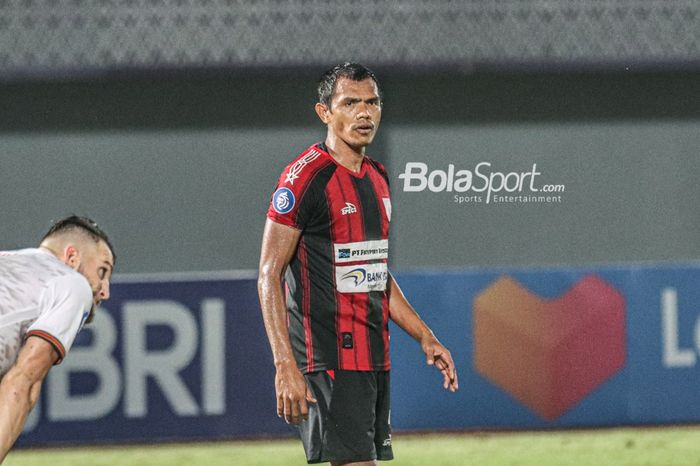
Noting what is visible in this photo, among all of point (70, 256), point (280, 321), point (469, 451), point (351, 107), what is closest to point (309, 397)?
point (280, 321)

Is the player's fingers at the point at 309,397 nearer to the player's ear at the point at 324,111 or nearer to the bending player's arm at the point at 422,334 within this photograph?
the bending player's arm at the point at 422,334

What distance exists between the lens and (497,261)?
374 inches

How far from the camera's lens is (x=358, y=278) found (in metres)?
3.91

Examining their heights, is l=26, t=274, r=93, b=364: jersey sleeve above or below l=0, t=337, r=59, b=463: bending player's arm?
above

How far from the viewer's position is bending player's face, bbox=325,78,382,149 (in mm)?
3953

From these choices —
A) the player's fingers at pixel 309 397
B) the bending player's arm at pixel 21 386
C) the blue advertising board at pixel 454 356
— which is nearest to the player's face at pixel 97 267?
the bending player's arm at pixel 21 386

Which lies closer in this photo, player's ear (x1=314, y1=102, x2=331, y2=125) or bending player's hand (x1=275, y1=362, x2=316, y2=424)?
bending player's hand (x1=275, y1=362, x2=316, y2=424)

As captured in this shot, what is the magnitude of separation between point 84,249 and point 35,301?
0.35 meters

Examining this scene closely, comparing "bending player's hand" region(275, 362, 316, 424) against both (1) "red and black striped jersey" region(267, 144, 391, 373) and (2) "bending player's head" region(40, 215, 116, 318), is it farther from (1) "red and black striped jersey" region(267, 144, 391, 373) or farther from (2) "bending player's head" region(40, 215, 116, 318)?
(2) "bending player's head" region(40, 215, 116, 318)

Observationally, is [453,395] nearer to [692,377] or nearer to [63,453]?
[692,377]

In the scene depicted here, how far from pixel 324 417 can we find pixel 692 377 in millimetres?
4038

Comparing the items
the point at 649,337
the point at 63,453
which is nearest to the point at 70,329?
the point at 63,453

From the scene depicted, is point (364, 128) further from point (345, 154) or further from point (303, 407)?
point (303, 407)

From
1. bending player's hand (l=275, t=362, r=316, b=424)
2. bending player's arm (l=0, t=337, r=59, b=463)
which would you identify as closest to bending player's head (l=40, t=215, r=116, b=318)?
bending player's arm (l=0, t=337, r=59, b=463)
